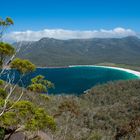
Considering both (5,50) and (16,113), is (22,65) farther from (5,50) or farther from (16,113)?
(16,113)

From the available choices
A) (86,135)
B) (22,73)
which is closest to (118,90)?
(86,135)

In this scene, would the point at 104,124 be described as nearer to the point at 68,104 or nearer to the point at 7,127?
the point at 68,104

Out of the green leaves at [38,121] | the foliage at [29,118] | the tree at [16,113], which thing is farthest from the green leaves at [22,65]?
the green leaves at [38,121]

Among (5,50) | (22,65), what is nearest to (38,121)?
(22,65)

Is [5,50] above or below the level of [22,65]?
above

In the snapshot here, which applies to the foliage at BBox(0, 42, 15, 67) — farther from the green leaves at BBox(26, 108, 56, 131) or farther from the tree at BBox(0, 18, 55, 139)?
the green leaves at BBox(26, 108, 56, 131)

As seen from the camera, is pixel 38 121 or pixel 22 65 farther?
pixel 22 65

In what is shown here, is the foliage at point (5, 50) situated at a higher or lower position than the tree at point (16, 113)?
higher

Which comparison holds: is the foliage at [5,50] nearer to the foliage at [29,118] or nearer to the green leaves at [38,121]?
the foliage at [29,118]
